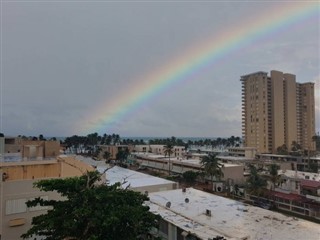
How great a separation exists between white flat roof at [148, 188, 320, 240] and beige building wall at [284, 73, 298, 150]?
8322cm

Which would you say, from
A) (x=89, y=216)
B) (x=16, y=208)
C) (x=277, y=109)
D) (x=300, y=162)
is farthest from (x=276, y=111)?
→ (x=89, y=216)

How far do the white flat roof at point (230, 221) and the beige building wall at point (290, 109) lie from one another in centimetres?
8322

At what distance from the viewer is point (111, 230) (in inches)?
375

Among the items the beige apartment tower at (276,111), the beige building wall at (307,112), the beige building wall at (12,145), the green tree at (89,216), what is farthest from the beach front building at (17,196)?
the beige building wall at (307,112)

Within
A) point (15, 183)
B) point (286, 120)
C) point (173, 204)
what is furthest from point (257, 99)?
point (15, 183)

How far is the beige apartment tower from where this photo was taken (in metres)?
91.7

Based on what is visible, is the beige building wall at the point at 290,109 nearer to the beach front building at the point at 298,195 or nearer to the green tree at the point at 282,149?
the green tree at the point at 282,149

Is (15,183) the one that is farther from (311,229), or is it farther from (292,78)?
(292,78)

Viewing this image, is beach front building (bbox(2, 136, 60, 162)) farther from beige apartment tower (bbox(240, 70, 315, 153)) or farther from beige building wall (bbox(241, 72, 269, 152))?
beige apartment tower (bbox(240, 70, 315, 153))

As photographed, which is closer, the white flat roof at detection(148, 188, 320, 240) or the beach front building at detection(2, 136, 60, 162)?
the white flat roof at detection(148, 188, 320, 240)

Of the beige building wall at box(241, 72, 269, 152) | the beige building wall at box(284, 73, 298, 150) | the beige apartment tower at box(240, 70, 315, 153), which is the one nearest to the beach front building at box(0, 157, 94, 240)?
the beige building wall at box(241, 72, 269, 152)

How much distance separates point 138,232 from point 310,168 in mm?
58572

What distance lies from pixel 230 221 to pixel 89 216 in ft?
32.2

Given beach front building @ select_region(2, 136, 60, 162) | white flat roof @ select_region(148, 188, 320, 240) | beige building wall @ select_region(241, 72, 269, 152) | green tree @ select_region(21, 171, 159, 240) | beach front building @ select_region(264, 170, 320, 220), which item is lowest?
beach front building @ select_region(264, 170, 320, 220)
